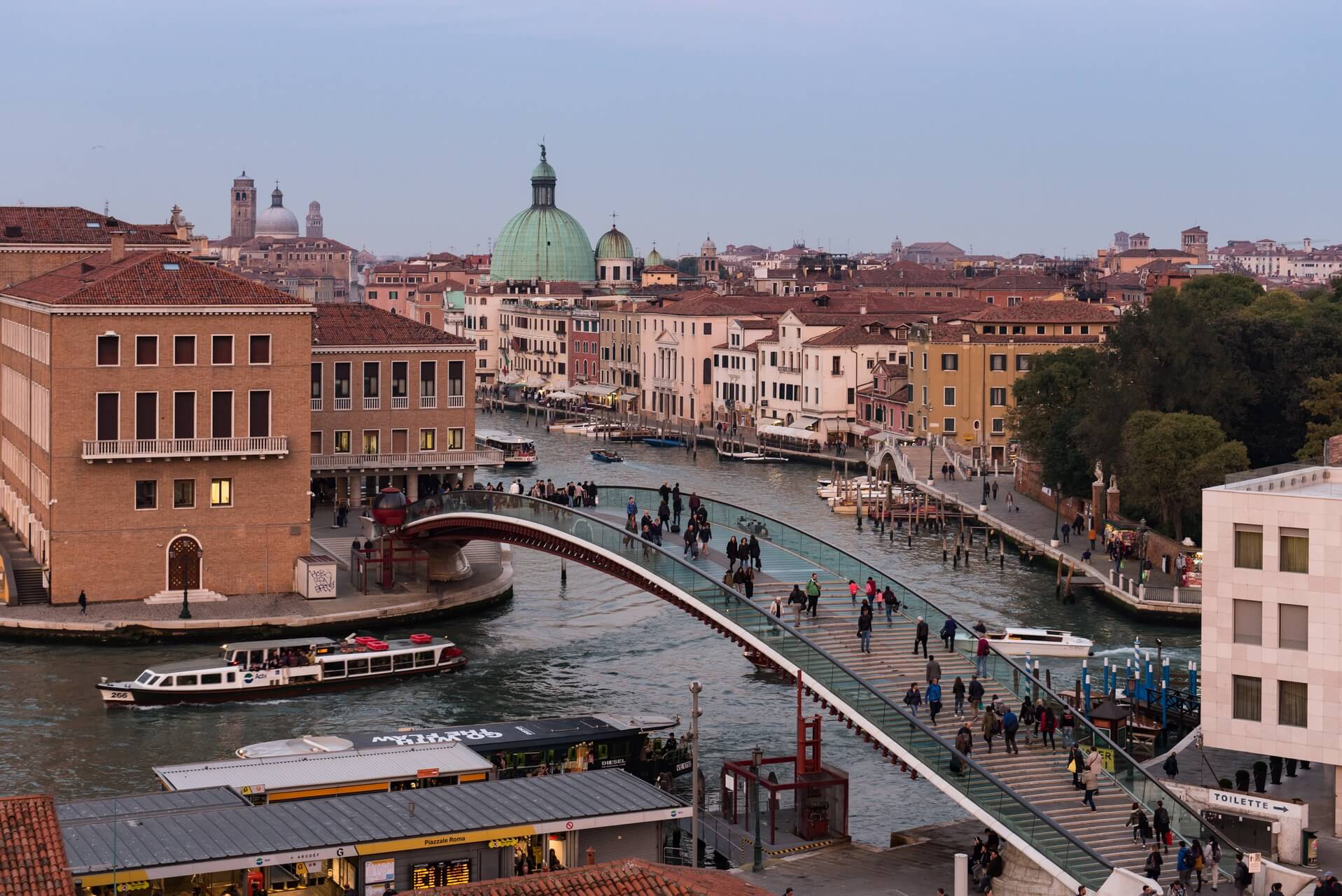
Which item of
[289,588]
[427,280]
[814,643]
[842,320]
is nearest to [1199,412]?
[289,588]

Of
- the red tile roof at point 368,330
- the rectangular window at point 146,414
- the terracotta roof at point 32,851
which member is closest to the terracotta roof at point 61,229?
the red tile roof at point 368,330

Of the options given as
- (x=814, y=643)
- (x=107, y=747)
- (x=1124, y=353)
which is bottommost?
(x=107, y=747)

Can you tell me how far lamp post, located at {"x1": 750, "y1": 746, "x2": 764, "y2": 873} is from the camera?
23.4m

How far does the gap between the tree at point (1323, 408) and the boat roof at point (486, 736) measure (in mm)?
22664

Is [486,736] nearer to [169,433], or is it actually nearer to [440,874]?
[440,874]

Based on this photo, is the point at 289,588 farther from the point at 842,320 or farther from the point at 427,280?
the point at 427,280

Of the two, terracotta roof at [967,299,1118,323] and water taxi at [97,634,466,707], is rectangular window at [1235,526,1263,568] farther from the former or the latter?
terracotta roof at [967,299,1118,323]

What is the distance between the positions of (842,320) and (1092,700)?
50.9 m

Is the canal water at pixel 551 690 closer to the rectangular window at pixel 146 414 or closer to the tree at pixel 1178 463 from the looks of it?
the tree at pixel 1178 463

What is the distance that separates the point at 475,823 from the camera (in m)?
21.0

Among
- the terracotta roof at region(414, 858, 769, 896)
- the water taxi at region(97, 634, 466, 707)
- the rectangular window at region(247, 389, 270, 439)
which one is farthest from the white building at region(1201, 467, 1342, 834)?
the rectangular window at region(247, 389, 270, 439)

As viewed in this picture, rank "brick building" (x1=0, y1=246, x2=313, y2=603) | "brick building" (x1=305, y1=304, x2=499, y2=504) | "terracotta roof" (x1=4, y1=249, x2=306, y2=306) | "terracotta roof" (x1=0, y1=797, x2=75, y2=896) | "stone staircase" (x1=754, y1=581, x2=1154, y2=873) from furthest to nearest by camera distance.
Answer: "brick building" (x1=305, y1=304, x2=499, y2=504), "terracotta roof" (x1=4, y1=249, x2=306, y2=306), "brick building" (x1=0, y1=246, x2=313, y2=603), "stone staircase" (x1=754, y1=581, x2=1154, y2=873), "terracotta roof" (x1=0, y1=797, x2=75, y2=896)

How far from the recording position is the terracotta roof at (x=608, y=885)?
1490 centimetres

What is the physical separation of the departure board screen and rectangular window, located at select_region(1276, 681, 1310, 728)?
374 inches
